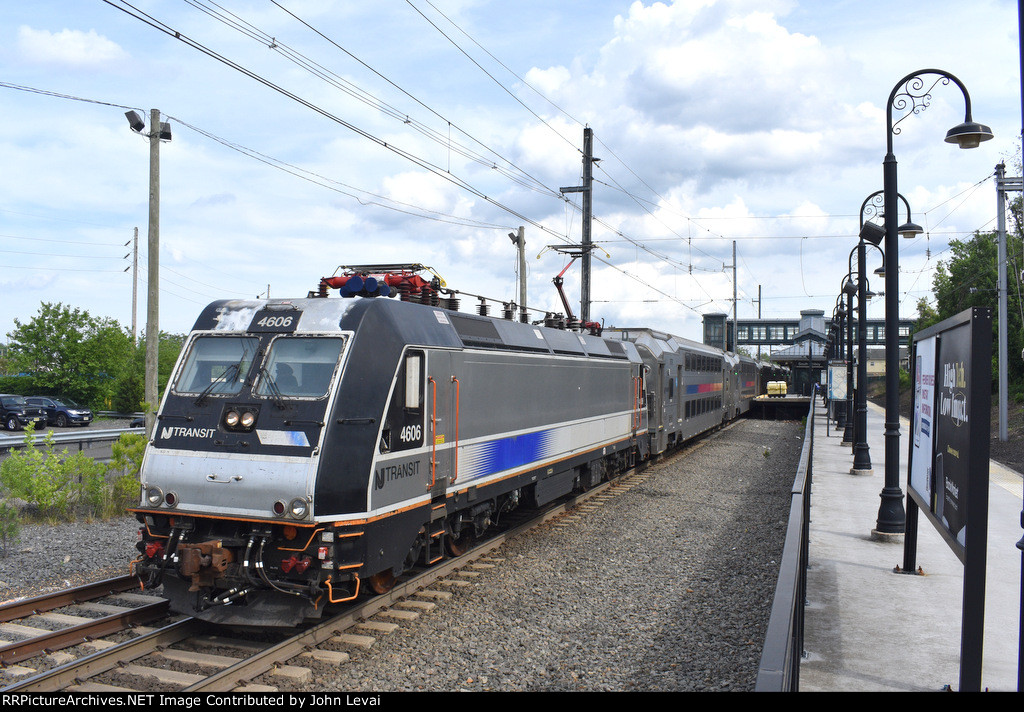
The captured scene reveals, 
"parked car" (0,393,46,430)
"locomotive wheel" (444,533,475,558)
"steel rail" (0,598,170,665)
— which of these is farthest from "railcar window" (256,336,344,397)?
"parked car" (0,393,46,430)

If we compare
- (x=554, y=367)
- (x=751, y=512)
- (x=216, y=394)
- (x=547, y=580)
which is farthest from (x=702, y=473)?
(x=216, y=394)

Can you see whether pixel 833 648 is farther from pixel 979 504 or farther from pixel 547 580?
pixel 547 580

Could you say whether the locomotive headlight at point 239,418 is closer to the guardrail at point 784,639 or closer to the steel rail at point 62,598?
the steel rail at point 62,598

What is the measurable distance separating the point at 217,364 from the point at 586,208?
55.4 ft

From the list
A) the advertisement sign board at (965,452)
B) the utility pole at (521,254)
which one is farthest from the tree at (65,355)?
the advertisement sign board at (965,452)

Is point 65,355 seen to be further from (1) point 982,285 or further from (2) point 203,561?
(1) point 982,285

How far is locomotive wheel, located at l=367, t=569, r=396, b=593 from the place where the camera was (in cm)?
773

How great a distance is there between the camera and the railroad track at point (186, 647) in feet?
19.4

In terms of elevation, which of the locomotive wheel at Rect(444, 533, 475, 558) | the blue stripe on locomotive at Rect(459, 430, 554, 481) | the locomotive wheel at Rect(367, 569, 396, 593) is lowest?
the locomotive wheel at Rect(444, 533, 475, 558)

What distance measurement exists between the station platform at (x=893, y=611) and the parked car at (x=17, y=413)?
3087 centimetres

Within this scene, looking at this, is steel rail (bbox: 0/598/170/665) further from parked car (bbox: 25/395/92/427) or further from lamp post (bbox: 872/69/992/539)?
parked car (bbox: 25/395/92/427)

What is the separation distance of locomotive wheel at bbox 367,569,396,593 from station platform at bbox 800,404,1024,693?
3.97m

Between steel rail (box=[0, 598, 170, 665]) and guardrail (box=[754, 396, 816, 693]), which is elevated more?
guardrail (box=[754, 396, 816, 693])
